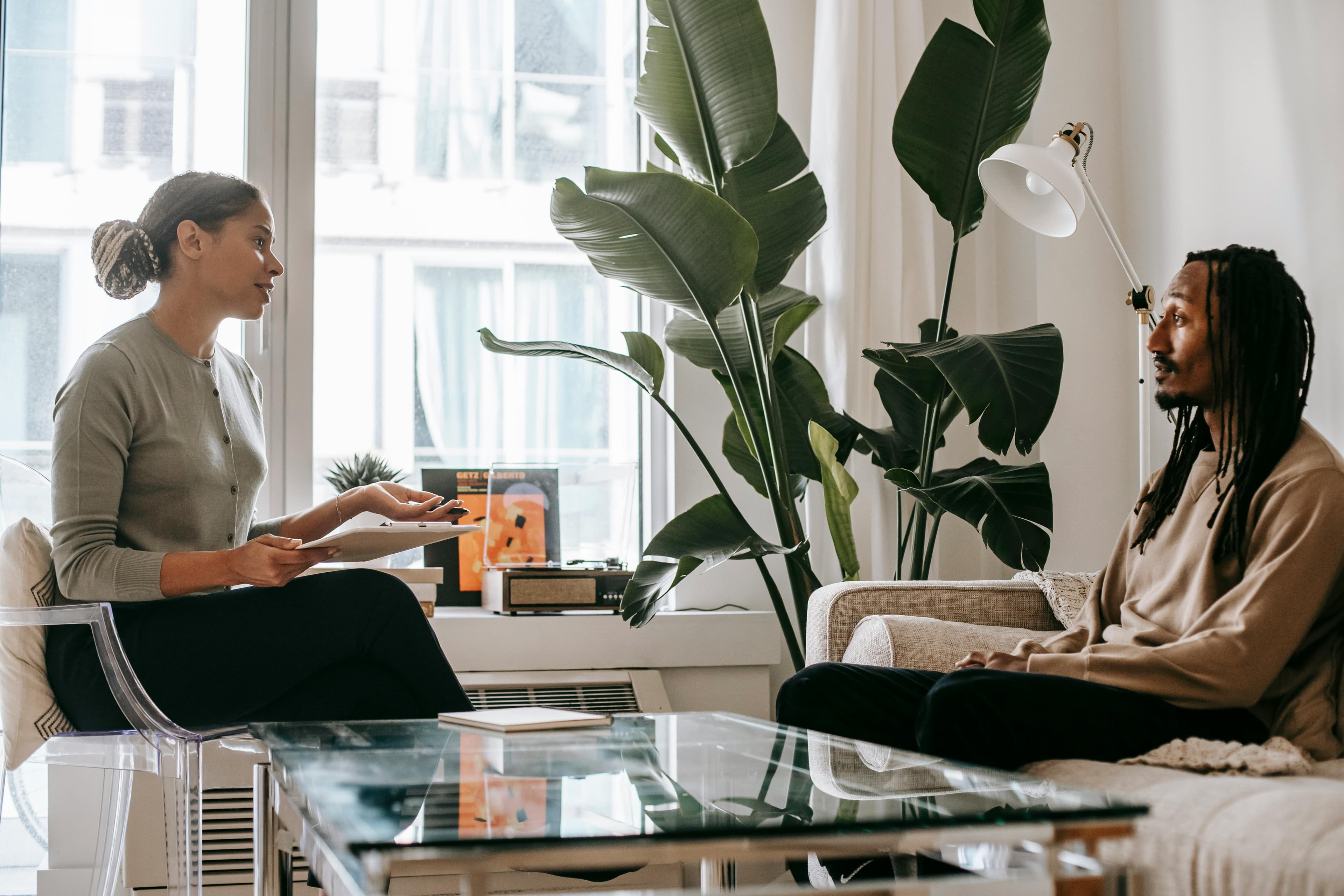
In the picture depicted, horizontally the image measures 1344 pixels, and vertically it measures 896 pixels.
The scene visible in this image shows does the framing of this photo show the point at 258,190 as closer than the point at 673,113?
Yes

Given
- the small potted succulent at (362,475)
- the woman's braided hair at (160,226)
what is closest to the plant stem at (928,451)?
the small potted succulent at (362,475)

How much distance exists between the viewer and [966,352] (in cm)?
200

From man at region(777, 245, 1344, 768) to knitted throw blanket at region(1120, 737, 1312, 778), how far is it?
6 centimetres

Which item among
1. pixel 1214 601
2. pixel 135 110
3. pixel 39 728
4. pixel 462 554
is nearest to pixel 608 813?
pixel 1214 601

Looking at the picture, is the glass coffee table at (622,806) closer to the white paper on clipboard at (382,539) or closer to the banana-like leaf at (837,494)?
the white paper on clipboard at (382,539)

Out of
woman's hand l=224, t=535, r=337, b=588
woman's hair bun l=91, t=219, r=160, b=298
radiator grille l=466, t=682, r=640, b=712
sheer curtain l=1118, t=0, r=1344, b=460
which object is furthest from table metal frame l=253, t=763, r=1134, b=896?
radiator grille l=466, t=682, r=640, b=712

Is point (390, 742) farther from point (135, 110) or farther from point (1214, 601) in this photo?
point (135, 110)

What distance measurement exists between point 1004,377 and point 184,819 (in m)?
1.45

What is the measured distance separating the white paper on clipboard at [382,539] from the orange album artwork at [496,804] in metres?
0.62

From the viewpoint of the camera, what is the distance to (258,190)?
2.05m

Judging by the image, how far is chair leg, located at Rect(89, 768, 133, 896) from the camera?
1.71 metres

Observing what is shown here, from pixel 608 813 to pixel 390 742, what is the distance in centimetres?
44

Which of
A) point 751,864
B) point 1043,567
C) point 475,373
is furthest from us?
point 475,373

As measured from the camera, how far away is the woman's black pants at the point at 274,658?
164cm
